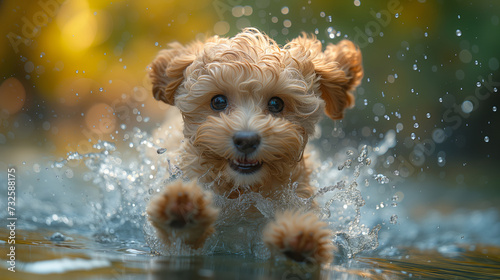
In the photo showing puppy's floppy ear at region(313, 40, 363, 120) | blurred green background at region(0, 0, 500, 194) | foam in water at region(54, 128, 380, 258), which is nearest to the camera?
foam in water at region(54, 128, 380, 258)

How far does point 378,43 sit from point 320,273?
8.52 metres

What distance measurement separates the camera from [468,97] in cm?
1058

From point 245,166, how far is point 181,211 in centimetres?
71

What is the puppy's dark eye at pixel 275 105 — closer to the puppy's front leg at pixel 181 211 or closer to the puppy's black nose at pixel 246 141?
the puppy's black nose at pixel 246 141

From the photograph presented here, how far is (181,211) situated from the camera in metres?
3.07

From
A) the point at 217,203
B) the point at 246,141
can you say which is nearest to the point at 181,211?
the point at 246,141

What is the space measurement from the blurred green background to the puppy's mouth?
472 centimetres

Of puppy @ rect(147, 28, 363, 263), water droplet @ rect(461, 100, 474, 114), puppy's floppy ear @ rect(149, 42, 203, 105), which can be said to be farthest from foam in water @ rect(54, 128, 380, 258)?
water droplet @ rect(461, 100, 474, 114)

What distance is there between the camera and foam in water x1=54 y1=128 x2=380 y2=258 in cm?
383

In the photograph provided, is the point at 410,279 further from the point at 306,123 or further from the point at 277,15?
the point at 277,15

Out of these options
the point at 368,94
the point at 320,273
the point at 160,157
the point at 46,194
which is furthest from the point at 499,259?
the point at 368,94

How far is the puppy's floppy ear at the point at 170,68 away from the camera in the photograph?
4.31 m

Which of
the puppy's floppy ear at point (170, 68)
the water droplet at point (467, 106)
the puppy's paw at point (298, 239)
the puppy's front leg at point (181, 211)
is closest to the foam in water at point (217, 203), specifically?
the puppy's front leg at point (181, 211)

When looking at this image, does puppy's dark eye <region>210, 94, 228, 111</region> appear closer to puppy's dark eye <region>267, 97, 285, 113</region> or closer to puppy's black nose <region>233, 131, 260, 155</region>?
puppy's dark eye <region>267, 97, 285, 113</region>
